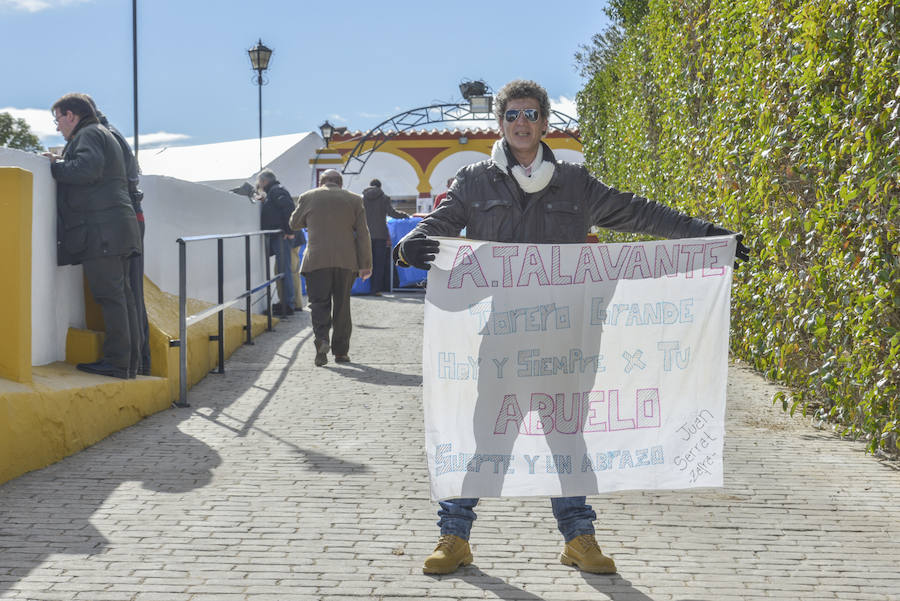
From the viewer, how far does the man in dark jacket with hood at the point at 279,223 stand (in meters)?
14.5

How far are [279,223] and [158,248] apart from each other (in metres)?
5.45

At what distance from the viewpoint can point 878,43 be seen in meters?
5.65

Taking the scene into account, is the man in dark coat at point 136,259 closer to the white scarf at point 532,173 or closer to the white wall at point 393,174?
the white scarf at point 532,173

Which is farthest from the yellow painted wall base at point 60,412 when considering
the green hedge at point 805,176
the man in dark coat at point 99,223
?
the green hedge at point 805,176

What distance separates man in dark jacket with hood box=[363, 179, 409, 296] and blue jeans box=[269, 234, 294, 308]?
261 centimetres

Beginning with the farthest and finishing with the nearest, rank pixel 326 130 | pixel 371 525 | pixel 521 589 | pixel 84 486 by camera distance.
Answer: pixel 326 130
pixel 84 486
pixel 371 525
pixel 521 589

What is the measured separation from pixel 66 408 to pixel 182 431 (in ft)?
3.09

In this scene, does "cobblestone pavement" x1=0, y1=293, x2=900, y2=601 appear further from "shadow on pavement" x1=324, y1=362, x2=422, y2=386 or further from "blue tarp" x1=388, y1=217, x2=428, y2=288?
"blue tarp" x1=388, y1=217, x2=428, y2=288

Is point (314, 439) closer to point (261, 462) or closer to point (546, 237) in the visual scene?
point (261, 462)

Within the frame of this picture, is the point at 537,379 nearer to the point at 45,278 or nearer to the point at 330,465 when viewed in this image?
the point at 330,465

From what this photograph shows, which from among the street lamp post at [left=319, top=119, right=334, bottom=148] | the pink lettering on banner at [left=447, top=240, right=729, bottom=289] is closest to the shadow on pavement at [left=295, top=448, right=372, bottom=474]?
the pink lettering on banner at [left=447, top=240, right=729, bottom=289]

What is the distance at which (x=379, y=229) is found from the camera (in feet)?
58.2

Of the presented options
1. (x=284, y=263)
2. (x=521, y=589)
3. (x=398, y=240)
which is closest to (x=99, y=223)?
(x=521, y=589)

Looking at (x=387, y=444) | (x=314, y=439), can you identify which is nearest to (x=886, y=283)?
(x=387, y=444)
